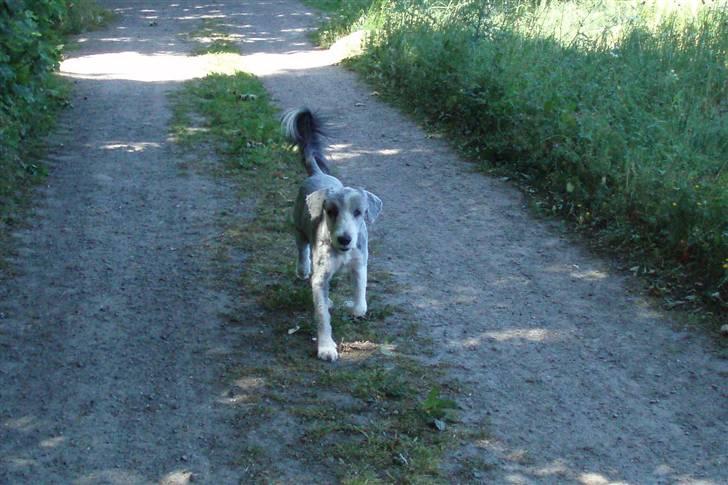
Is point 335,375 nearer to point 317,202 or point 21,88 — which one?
point 317,202

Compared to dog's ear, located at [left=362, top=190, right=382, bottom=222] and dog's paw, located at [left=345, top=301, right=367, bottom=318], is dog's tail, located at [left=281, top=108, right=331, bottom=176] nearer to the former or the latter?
dog's ear, located at [left=362, top=190, right=382, bottom=222]

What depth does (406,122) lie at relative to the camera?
12.0 m

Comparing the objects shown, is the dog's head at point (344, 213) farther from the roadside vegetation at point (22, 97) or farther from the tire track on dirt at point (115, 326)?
the roadside vegetation at point (22, 97)

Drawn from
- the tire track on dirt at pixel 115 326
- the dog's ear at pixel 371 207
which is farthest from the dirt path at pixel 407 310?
the dog's ear at pixel 371 207

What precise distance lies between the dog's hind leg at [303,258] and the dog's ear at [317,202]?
0.66m

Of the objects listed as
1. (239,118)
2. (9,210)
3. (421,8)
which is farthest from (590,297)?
(421,8)

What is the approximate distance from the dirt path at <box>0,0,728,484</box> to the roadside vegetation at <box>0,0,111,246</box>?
302 mm

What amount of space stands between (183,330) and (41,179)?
4.08m

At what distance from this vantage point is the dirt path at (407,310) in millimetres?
4598

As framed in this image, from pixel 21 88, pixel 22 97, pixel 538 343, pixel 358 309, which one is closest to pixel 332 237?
pixel 358 309

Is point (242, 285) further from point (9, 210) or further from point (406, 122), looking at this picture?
point (406, 122)

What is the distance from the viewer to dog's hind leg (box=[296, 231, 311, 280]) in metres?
6.55

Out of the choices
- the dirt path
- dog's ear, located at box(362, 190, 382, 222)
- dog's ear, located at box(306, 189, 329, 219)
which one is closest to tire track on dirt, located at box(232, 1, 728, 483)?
the dirt path

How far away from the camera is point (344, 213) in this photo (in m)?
5.61
